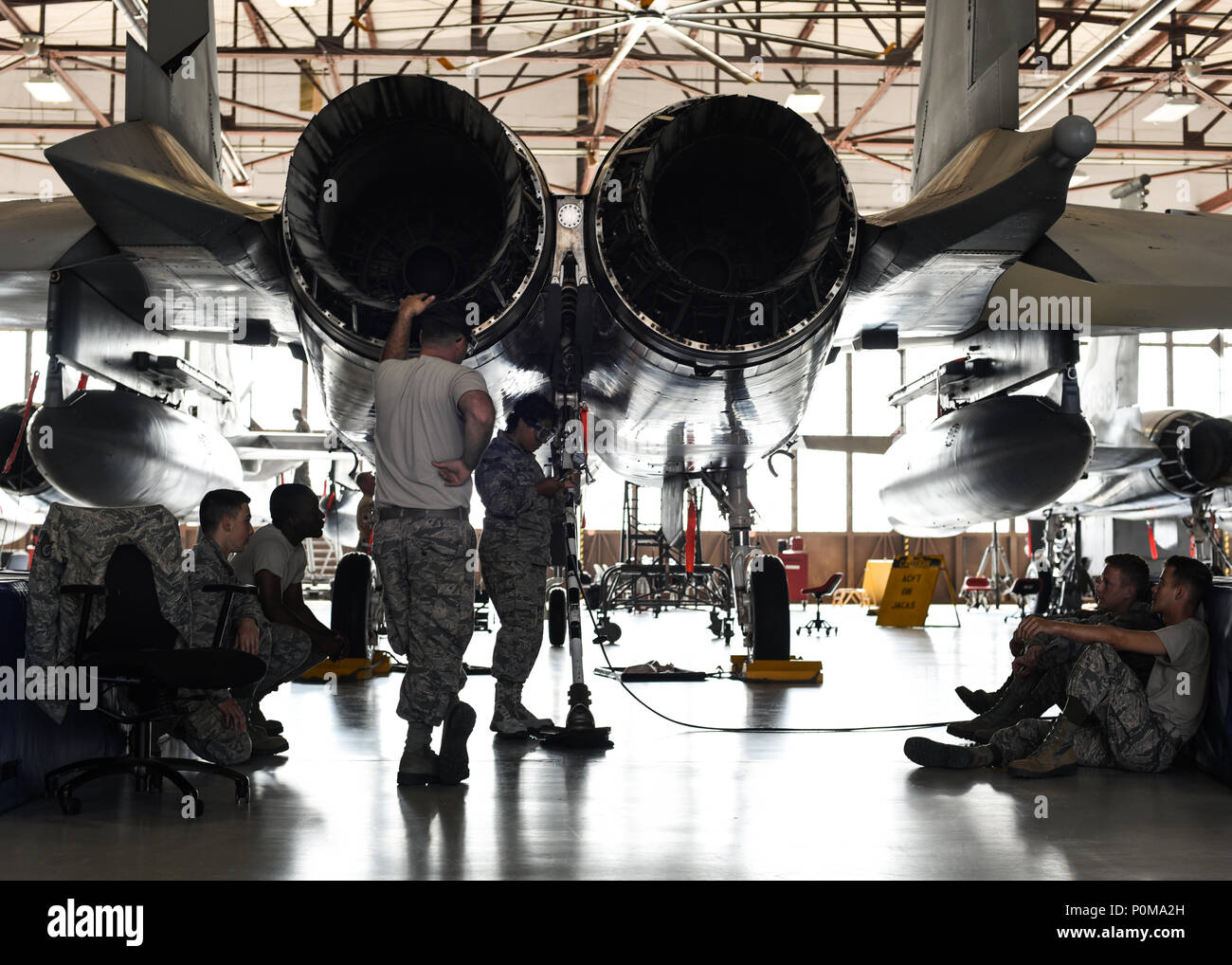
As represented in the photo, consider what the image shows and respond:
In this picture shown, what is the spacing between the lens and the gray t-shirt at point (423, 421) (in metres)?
3.77

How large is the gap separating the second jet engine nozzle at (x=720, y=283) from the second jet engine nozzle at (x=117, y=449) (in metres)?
2.45

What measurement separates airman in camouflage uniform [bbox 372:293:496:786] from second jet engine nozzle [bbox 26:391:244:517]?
5.56ft

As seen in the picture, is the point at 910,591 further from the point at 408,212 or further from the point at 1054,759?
the point at 408,212

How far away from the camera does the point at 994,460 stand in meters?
5.54

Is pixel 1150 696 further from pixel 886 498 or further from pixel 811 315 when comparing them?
pixel 886 498

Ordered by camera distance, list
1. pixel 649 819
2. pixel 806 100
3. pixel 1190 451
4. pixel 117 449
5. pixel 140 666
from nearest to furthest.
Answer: pixel 649 819, pixel 140 666, pixel 117 449, pixel 1190 451, pixel 806 100

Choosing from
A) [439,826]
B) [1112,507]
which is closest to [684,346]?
[439,826]

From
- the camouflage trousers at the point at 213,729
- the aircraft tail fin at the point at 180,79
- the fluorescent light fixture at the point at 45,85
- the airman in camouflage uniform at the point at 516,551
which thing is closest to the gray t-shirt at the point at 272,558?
the camouflage trousers at the point at 213,729

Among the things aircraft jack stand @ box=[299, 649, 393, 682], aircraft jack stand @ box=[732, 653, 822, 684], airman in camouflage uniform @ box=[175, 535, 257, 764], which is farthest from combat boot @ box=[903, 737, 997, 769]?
aircraft jack stand @ box=[299, 649, 393, 682]

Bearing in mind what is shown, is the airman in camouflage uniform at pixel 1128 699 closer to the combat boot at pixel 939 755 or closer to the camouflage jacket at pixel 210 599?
the combat boot at pixel 939 755

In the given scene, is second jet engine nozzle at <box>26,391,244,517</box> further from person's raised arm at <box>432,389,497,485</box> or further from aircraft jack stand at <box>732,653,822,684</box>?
aircraft jack stand at <box>732,653,822,684</box>

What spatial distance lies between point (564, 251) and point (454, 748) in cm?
193

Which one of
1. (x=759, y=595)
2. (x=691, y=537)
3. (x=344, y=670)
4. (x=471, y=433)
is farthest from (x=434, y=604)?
(x=691, y=537)

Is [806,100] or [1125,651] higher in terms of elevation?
[806,100]
